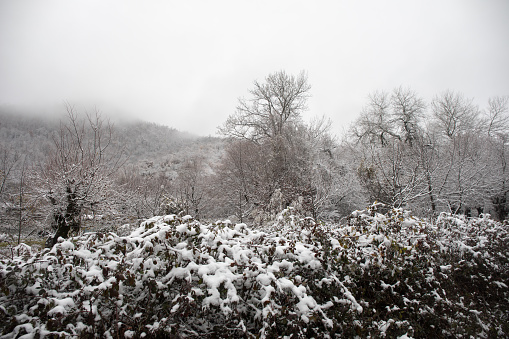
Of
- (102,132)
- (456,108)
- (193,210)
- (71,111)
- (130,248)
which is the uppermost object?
(456,108)

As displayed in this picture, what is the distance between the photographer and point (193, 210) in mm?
12352

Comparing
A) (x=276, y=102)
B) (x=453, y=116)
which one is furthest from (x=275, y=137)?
(x=453, y=116)

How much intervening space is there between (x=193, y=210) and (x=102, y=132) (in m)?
6.30

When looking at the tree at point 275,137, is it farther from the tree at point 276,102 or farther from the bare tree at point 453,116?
the bare tree at point 453,116

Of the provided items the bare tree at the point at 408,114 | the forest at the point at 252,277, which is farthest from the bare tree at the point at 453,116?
the forest at the point at 252,277

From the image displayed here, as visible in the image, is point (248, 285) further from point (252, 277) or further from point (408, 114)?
point (408, 114)

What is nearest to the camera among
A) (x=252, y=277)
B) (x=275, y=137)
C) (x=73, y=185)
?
(x=252, y=277)

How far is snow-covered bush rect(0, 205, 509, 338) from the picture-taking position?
2.08m

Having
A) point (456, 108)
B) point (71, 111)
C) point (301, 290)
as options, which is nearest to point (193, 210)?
point (71, 111)

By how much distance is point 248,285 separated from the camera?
2539 mm

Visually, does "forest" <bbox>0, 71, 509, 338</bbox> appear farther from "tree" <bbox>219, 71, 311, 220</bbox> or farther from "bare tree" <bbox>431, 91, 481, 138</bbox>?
"bare tree" <bbox>431, 91, 481, 138</bbox>

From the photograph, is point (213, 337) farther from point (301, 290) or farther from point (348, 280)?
point (348, 280)

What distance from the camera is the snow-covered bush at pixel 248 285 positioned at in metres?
2.08

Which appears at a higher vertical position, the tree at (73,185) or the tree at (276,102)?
the tree at (276,102)
